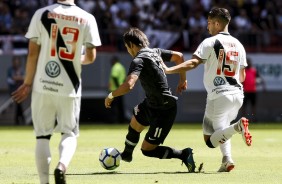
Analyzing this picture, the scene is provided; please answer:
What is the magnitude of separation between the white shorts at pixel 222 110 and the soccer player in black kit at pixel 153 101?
0.51 meters

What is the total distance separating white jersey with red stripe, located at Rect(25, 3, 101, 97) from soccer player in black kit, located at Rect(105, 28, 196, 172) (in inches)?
97.6

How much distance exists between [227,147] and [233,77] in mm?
1024

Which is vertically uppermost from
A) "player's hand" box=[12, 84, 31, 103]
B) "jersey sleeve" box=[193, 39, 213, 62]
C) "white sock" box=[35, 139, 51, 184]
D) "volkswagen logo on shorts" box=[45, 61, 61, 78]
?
"volkswagen logo on shorts" box=[45, 61, 61, 78]

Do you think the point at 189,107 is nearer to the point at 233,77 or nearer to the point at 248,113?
the point at 248,113

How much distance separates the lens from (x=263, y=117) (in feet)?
102

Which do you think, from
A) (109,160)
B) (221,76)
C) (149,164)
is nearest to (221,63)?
(221,76)

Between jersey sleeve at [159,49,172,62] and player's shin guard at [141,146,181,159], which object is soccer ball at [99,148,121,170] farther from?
jersey sleeve at [159,49,172,62]

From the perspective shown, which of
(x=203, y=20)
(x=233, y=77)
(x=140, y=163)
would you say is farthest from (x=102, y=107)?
(x=233, y=77)

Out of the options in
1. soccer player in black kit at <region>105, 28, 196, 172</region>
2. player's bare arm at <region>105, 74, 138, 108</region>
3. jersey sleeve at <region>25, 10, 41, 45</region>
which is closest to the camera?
jersey sleeve at <region>25, 10, 41, 45</region>

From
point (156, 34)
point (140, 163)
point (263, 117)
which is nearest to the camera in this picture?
point (140, 163)

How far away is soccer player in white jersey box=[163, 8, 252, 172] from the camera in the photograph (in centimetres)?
1227

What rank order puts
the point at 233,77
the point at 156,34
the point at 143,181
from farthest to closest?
the point at 156,34, the point at 233,77, the point at 143,181

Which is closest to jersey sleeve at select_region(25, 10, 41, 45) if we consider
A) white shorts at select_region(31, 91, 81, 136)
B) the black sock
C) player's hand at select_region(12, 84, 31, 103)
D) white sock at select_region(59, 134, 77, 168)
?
player's hand at select_region(12, 84, 31, 103)

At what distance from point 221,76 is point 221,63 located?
0.20m
